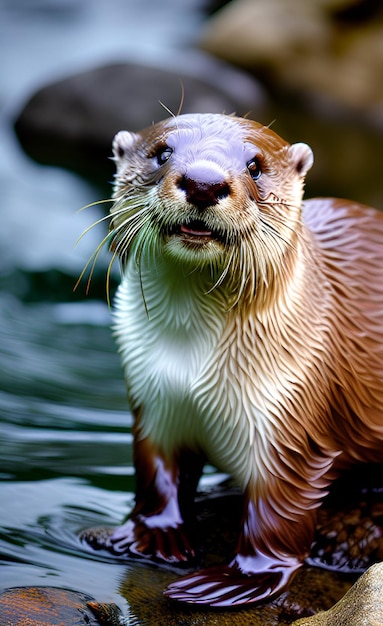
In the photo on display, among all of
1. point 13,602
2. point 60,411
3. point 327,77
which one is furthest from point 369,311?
point 327,77

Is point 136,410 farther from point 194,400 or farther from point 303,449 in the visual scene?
point 303,449

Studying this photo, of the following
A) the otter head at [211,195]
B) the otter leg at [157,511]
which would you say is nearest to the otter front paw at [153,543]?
the otter leg at [157,511]

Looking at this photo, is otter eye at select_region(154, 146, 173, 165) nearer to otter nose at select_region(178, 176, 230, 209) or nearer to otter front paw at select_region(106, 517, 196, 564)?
otter nose at select_region(178, 176, 230, 209)

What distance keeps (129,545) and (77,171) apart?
555cm

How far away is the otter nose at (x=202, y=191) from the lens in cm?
276

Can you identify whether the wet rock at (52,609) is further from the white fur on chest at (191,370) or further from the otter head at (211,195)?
the otter head at (211,195)

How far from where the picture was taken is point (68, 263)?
7113 mm

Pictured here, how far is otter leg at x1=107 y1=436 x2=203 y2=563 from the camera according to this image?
3391 millimetres

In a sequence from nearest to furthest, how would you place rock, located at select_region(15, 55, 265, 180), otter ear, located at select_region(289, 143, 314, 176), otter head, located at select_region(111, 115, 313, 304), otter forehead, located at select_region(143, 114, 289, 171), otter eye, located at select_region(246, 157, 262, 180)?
otter head, located at select_region(111, 115, 313, 304) → otter forehead, located at select_region(143, 114, 289, 171) → otter eye, located at select_region(246, 157, 262, 180) → otter ear, located at select_region(289, 143, 314, 176) → rock, located at select_region(15, 55, 265, 180)

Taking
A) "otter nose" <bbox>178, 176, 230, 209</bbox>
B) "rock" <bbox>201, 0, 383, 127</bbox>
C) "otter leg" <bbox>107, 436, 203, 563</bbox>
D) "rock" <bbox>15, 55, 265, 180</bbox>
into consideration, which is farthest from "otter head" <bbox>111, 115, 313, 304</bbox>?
"rock" <bbox>201, 0, 383, 127</bbox>

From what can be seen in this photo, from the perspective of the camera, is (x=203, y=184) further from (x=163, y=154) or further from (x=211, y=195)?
(x=163, y=154)

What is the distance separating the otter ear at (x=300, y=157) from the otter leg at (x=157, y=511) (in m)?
1.00

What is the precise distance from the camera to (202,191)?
276 centimetres

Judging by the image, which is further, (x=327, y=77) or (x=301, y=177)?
(x=327, y=77)
